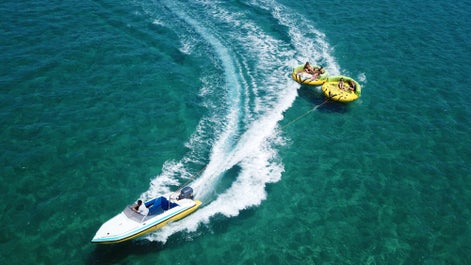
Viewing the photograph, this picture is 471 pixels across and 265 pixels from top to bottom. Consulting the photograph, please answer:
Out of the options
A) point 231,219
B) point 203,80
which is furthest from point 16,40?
point 231,219

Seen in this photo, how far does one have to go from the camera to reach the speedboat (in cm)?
2238

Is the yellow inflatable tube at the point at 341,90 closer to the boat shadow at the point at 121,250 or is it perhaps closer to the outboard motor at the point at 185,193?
the outboard motor at the point at 185,193

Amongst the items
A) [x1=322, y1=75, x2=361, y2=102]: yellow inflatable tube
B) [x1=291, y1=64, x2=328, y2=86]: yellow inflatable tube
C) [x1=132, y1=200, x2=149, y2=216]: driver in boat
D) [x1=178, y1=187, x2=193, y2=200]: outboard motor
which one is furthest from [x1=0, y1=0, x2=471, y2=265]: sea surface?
[x1=132, y1=200, x2=149, y2=216]: driver in boat

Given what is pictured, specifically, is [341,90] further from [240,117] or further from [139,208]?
[139,208]

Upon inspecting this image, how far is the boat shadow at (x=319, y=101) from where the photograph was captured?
35.7 meters

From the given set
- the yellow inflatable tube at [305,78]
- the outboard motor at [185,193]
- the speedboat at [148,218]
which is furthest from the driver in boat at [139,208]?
the yellow inflatable tube at [305,78]

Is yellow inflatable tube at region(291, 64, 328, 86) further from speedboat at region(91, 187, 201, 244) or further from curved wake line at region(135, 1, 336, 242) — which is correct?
speedboat at region(91, 187, 201, 244)

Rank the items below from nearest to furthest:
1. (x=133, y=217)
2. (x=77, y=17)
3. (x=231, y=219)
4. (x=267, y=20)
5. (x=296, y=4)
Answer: (x=133, y=217) < (x=231, y=219) < (x=77, y=17) < (x=267, y=20) < (x=296, y=4)

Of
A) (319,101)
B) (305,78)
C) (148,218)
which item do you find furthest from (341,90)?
(148,218)

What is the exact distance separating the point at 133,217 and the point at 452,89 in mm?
33412

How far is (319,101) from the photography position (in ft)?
120

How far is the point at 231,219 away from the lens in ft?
83.1

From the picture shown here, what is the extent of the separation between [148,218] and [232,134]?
10878 millimetres

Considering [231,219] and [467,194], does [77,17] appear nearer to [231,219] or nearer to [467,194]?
[231,219]
